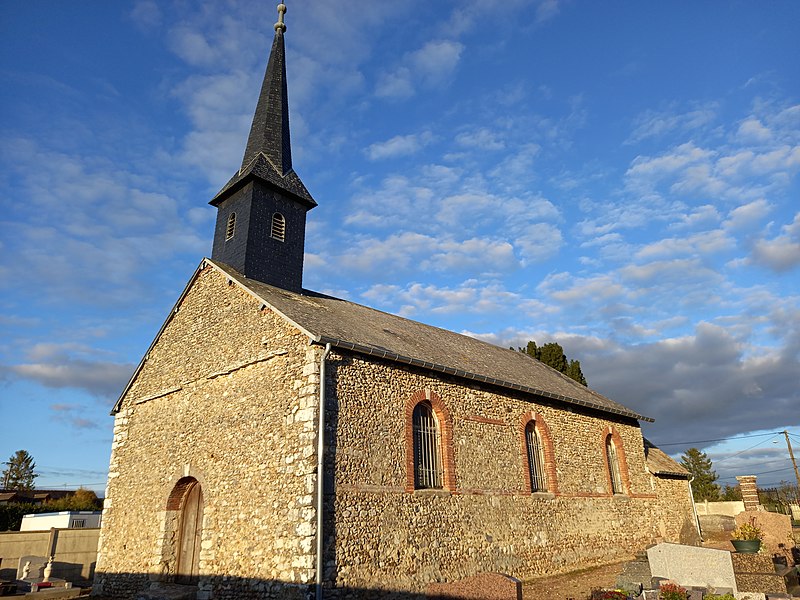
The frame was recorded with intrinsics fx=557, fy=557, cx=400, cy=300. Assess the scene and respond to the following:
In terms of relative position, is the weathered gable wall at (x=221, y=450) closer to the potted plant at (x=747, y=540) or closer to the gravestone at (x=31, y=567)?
the gravestone at (x=31, y=567)

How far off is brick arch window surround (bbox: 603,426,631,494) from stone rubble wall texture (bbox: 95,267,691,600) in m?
0.84

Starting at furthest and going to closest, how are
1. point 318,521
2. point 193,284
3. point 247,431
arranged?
point 193,284 → point 247,431 → point 318,521

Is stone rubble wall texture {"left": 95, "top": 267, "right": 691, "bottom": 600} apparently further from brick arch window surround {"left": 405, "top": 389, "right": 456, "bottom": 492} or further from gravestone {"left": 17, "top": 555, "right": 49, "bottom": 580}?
gravestone {"left": 17, "top": 555, "right": 49, "bottom": 580}

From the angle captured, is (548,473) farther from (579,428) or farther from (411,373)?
(411,373)

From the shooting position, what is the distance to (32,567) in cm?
1773

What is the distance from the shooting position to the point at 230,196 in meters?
16.6

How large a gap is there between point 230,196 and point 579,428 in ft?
42.9

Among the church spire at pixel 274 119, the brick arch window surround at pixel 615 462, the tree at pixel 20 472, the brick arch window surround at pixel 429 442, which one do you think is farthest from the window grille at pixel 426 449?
the tree at pixel 20 472

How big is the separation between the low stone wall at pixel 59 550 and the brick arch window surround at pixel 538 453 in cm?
1538

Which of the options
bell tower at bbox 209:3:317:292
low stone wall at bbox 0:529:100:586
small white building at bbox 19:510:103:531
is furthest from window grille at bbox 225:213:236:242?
small white building at bbox 19:510:103:531

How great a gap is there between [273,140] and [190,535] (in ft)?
38.1

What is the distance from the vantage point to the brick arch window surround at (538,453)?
1553 centimetres

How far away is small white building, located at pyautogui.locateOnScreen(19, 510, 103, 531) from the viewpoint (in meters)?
23.6

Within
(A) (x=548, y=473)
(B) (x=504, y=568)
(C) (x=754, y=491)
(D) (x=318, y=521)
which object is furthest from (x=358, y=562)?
(C) (x=754, y=491)
